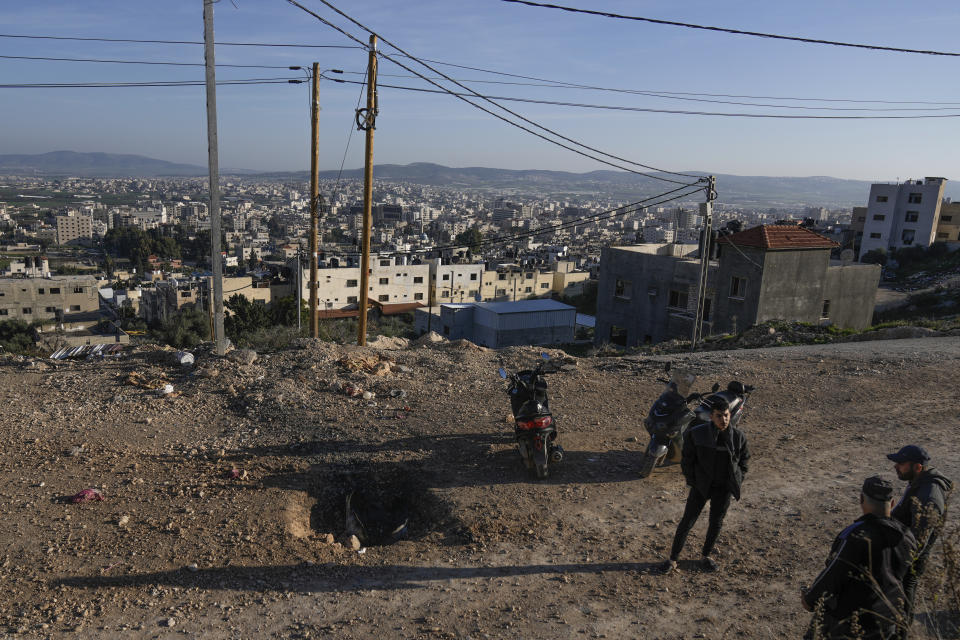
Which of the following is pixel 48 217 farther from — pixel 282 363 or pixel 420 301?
pixel 282 363

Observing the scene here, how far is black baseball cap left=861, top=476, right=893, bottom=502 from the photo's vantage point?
3.18 metres

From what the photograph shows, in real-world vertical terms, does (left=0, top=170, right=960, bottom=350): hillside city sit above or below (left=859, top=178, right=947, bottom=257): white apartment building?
below

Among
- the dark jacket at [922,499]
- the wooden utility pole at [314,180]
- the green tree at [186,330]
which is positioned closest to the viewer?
the dark jacket at [922,499]

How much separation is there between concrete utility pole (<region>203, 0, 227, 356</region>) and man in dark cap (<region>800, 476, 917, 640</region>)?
25.3 ft

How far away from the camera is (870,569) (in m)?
3.12

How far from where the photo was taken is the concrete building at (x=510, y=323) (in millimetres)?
27641

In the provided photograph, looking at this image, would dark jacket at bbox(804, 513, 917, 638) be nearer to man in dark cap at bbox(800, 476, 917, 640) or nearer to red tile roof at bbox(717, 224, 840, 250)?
man in dark cap at bbox(800, 476, 917, 640)

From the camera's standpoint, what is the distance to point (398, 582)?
4.20 metres

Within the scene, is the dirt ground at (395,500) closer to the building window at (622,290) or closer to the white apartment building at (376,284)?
the building window at (622,290)

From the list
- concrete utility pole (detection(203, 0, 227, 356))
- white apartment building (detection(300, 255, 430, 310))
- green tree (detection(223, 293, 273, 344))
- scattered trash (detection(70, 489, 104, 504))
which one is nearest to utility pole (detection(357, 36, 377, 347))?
concrete utility pole (detection(203, 0, 227, 356))

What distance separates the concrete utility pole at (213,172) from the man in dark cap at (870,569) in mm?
7711

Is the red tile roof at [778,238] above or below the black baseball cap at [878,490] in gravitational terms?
above

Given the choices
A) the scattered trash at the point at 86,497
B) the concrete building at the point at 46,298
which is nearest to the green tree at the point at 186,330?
the concrete building at the point at 46,298

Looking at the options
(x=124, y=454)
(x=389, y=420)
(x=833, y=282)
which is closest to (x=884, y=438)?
(x=389, y=420)
